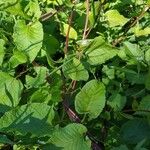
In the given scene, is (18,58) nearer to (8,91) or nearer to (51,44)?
(8,91)

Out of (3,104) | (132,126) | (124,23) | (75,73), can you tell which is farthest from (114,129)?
(124,23)

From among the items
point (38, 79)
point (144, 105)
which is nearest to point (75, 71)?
point (38, 79)

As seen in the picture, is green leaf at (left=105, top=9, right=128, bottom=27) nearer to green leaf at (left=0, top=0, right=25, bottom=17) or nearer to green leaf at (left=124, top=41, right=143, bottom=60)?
green leaf at (left=124, top=41, right=143, bottom=60)

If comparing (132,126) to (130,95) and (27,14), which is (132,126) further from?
(27,14)

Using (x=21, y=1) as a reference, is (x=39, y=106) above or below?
below

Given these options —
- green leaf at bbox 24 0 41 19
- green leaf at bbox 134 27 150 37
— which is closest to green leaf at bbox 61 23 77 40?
green leaf at bbox 24 0 41 19

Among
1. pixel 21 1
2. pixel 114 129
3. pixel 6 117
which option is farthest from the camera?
pixel 21 1

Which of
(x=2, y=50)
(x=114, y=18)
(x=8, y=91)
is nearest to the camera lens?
(x=8, y=91)
